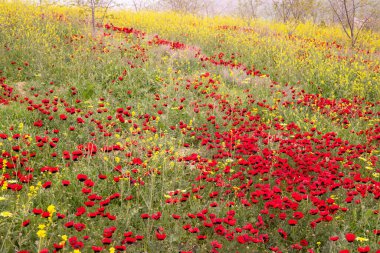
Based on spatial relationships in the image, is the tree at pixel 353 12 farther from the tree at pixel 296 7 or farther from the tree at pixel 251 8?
the tree at pixel 251 8

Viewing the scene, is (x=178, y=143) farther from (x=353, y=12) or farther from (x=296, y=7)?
(x=296, y=7)

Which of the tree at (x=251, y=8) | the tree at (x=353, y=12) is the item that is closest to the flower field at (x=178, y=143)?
the tree at (x=353, y=12)

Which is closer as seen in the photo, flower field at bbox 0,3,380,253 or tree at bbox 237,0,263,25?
flower field at bbox 0,3,380,253

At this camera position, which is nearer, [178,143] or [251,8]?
[178,143]

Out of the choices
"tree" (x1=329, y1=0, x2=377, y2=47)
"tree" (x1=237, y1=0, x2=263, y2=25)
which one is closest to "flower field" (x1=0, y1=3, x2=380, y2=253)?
"tree" (x1=329, y1=0, x2=377, y2=47)

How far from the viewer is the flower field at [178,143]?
281cm

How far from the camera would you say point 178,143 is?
496 centimetres

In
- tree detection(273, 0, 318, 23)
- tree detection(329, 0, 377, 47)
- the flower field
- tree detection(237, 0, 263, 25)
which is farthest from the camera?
tree detection(237, 0, 263, 25)

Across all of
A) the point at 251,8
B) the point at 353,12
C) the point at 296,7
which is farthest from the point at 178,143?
the point at 251,8

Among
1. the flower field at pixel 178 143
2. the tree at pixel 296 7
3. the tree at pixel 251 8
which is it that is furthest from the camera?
the tree at pixel 251 8

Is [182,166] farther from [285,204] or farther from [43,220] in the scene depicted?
[43,220]

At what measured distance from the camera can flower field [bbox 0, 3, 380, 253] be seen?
281cm

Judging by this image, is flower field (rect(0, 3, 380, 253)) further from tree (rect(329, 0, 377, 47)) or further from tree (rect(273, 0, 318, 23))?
tree (rect(273, 0, 318, 23))

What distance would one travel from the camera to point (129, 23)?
519 inches
